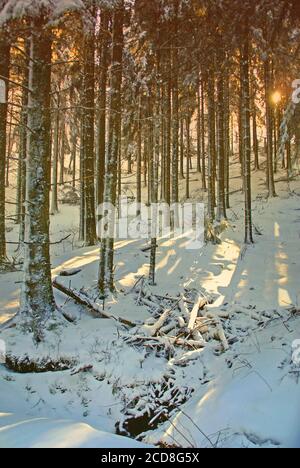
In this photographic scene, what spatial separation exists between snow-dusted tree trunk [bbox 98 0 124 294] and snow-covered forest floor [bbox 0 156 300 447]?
0.58 metres

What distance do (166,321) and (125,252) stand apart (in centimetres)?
521

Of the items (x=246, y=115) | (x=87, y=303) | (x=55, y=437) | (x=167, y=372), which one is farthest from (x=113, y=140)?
(x=55, y=437)

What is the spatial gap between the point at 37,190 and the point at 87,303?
276cm

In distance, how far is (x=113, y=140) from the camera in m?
9.48

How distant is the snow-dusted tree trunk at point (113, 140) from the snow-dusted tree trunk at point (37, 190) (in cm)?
205

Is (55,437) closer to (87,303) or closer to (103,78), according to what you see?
(87,303)

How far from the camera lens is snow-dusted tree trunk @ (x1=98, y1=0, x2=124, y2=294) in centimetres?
908

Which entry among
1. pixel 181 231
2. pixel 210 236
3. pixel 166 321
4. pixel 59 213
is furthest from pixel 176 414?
pixel 59 213

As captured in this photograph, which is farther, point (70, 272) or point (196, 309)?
point (70, 272)

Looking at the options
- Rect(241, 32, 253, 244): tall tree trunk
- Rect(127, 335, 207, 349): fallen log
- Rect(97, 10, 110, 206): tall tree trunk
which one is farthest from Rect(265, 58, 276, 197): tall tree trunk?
Rect(127, 335, 207, 349): fallen log

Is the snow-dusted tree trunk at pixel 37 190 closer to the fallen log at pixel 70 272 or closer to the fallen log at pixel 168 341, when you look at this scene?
the fallen log at pixel 168 341

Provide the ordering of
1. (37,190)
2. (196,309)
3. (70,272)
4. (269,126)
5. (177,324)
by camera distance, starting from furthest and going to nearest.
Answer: (269,126) < (70,272) < (196,309) < (177,324) < (37,190)

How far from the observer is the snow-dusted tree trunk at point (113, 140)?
908 centimetres

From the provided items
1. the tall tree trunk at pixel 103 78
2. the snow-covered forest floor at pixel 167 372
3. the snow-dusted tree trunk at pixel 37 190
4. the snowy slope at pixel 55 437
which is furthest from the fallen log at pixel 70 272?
the snowy slope at pixel 55 437
